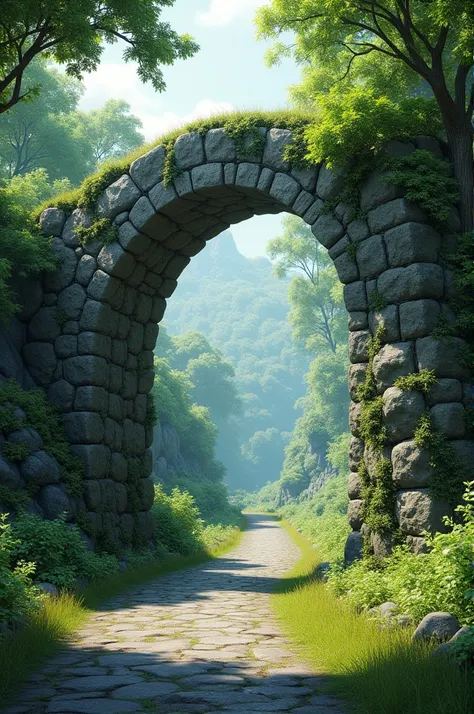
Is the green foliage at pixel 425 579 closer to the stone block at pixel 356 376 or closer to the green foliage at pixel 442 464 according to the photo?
the green foliage at pixel 442 464

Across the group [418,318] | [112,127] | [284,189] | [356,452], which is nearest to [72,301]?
[284,189]

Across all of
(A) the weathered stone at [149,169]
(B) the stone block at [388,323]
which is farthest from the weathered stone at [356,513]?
(A) the weathered stone at [149,169]

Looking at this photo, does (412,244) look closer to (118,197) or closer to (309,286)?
(118,197)

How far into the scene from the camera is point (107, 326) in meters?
A: 10.4

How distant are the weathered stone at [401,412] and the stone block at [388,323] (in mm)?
585

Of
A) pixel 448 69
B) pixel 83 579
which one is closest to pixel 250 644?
pixel 83 579

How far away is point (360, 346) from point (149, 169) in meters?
4.19

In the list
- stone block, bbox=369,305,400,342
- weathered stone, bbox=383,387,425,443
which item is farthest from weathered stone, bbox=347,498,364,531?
stone block, bbox=369,305,400,342

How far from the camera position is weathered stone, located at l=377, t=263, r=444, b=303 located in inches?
292

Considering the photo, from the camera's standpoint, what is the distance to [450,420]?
704 cm

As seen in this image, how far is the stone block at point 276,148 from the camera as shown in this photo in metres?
8.96

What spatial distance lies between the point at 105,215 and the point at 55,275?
119 cm

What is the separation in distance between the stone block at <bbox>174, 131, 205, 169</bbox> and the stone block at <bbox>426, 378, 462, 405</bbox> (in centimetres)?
462

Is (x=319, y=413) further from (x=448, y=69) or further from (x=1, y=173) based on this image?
(x=448, y=69)
